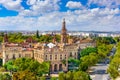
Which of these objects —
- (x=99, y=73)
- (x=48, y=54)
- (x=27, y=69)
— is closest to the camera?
(x=27, y=69)

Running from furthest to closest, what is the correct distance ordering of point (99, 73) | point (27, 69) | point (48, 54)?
point (48, 54), point (99, 73), point (27, 69)

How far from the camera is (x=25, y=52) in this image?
60.5 meters

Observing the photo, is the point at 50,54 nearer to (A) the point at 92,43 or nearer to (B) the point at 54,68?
(B) the point at 54,68

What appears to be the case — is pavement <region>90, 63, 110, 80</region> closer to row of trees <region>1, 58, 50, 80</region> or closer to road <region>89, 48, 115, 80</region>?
road <region>89, 48, 115, 80</region>

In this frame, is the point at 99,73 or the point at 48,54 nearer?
the point at 99,73

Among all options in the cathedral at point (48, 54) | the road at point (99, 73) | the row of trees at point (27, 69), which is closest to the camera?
the row of trees at point (27, 69)

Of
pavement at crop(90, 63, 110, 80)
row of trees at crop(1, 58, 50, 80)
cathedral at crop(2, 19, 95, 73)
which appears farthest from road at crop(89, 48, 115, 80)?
row of trees at crop(1, 58, 50, 80)

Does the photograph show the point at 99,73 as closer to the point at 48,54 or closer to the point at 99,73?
→ the point at 99,73

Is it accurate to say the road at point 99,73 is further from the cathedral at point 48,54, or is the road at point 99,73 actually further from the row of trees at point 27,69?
the row of trees at point 27,69

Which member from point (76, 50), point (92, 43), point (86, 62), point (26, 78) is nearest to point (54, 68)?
point (86, 62)

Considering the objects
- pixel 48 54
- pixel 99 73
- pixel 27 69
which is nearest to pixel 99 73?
pixel 99 73

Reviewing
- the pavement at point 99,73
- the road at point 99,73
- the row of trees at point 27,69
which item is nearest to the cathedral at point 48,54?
the road at point 99,73

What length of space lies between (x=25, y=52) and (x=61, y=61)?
8.53 metres

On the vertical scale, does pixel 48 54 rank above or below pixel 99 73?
above
